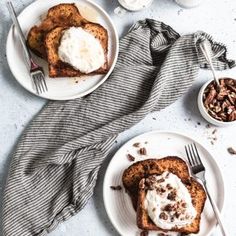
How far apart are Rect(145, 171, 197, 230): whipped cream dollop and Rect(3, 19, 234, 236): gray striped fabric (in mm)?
246

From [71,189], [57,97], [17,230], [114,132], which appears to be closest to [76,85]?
[57,97]

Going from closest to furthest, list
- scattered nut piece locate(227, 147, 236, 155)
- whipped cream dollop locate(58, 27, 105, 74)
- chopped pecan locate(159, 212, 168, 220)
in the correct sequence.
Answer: chopped pecan locate(159, 212, 168, 220)
whipped cream dollop locate(58, 27, 105, 74)
scattered nut piece locate(227, 147, 236, 155)

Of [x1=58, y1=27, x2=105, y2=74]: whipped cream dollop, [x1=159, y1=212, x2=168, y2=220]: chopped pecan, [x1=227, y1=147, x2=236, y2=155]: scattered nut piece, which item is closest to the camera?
[x1=159, y1=212, x2=168, y2=220]: chopped pecan

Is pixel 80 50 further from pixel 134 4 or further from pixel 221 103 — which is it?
pixel 221 103

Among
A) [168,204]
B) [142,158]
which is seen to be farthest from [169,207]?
[142,158]

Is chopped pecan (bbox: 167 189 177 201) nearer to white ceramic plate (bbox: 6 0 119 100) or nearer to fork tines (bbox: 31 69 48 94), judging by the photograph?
white ceramic plate (bbox: 6 0 119 100)

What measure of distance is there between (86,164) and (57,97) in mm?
258

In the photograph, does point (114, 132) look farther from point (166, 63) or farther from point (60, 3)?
point (60, 3)

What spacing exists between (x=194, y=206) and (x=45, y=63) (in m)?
0.73

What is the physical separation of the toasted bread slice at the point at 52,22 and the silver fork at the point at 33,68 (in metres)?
0.03

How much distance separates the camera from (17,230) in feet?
6.72

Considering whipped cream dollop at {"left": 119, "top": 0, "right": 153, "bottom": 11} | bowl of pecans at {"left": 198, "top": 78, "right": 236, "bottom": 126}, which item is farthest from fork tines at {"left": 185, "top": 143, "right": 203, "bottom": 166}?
whipped cream dollop at {"left": 119, "top": 0, "right": 153, "bottom": 11}

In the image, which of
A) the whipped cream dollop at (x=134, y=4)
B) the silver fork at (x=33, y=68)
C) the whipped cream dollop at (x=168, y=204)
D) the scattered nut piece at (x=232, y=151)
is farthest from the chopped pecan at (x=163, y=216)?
the whipped cream dollop at (x=134, y=4)

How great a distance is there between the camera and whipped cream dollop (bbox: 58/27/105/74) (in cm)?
202
